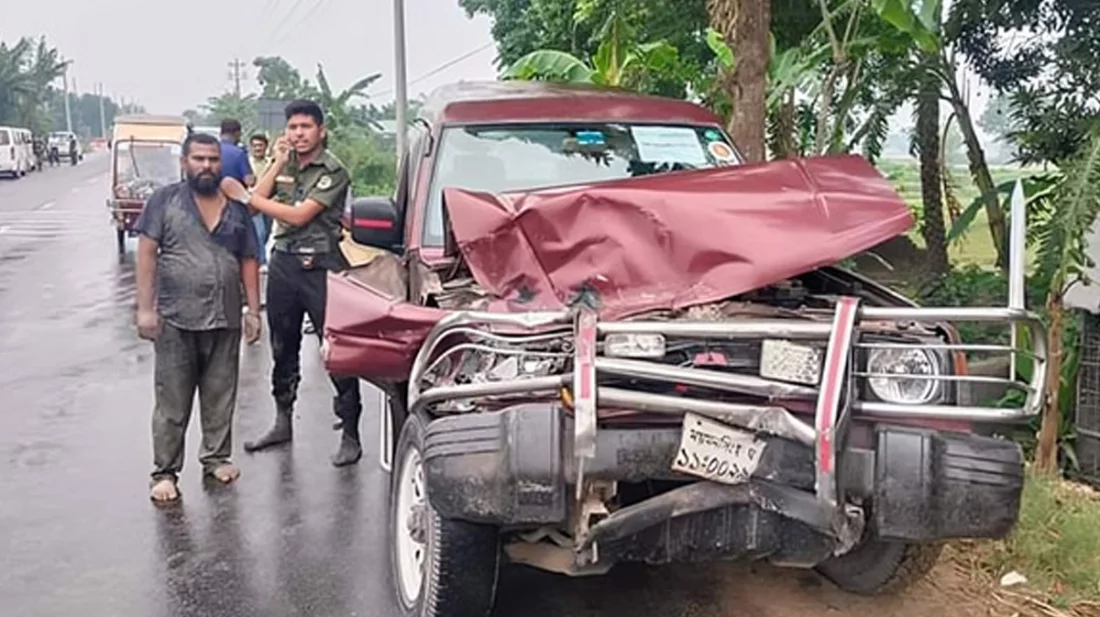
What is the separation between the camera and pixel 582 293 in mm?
3779

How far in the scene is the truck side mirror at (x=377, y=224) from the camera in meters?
5.48

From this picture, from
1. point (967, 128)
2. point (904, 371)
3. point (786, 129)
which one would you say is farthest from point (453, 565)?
point (967, 128)

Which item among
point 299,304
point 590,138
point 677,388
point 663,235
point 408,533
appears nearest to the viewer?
point 677,388

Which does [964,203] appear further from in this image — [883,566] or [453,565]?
[453,565]

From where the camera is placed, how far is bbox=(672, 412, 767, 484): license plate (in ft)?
11.1

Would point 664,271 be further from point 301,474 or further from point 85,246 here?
point 85,246

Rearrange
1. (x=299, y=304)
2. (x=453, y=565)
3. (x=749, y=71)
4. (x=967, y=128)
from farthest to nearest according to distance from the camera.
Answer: (x=967, y=128) → (x=749, y=71) → (x=299, y=304) → (x=453, y=565)

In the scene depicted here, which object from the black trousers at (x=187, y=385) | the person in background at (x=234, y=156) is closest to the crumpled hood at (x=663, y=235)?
A: the black trousers at (x=187, y=385)

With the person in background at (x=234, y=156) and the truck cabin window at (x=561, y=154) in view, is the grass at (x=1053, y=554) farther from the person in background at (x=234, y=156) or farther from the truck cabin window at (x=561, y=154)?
the person in background at (x=234, y=156)

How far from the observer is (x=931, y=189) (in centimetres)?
1288

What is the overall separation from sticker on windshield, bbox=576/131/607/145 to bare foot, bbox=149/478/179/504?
9.12ft

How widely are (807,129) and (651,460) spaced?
1007cm

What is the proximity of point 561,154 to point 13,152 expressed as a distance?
45.9 meters

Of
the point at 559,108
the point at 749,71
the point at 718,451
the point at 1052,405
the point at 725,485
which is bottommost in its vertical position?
the point at 1052,405
